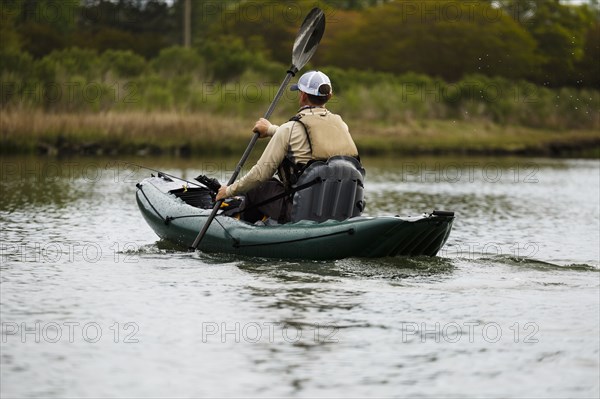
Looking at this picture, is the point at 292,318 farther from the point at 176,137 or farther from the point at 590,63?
the point at 590,63

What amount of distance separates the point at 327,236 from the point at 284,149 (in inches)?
36.2

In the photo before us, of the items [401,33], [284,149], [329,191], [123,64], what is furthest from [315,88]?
[401,33]

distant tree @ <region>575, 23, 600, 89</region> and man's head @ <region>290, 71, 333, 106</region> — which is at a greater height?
distant tree @ <region>575, 23, 600, 89</region>

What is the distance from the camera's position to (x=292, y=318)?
9195 mm

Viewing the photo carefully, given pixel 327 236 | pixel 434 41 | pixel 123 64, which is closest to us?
pixel 327 236

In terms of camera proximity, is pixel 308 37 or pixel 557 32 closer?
pixel 308 37

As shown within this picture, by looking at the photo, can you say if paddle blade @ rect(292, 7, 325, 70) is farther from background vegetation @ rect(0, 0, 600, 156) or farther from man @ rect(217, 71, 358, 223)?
background vegetation @ rect(0, 0, 600, 156)

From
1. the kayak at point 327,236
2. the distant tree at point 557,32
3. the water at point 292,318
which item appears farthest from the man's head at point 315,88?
the distant tree at point 557,32

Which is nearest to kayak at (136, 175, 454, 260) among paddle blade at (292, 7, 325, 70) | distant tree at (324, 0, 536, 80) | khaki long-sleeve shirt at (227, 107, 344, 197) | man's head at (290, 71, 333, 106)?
khaki long-sleeve shirt at (227, 107, 344, 197)

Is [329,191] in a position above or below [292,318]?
above

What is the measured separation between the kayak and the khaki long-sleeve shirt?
491 millimetres

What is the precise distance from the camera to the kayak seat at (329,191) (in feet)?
37.0

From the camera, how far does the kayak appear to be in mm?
10969

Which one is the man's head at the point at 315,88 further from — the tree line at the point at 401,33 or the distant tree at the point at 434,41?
the distant tree at the point at 434,41
